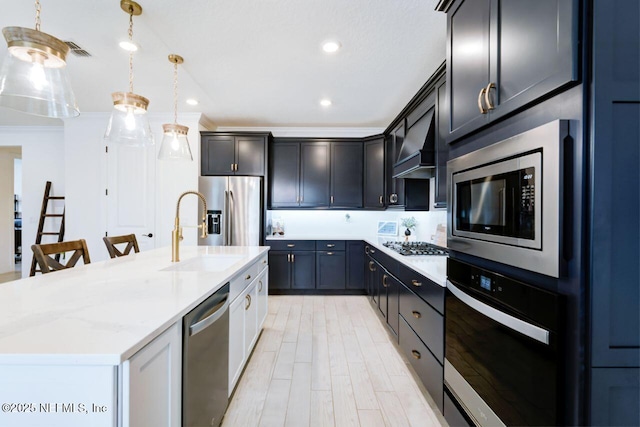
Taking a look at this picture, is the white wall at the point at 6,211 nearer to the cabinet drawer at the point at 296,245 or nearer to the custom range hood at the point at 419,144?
the cabinet drawer at the point at 296,245

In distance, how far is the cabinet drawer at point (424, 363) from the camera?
1675 millimetres

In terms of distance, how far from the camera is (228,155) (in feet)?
14.0

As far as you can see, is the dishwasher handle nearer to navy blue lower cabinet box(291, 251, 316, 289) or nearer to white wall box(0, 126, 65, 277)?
navy blue lower cabinet box(291, 251, 316, 289)

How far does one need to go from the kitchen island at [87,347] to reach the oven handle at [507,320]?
4.03 ft

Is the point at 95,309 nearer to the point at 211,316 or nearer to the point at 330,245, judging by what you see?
the point at 211,316

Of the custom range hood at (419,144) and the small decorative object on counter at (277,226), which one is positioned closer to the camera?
the custom range hood at (419,144)

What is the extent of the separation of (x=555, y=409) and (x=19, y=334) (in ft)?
5.36

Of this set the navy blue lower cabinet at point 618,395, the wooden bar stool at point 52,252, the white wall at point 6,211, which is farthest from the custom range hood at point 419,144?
the white wall at point 6,211

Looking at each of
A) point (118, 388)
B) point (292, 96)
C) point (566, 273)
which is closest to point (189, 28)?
point (292, 96)

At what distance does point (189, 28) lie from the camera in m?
2.12

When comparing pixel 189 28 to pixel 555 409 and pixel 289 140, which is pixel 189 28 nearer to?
pixel 289 140

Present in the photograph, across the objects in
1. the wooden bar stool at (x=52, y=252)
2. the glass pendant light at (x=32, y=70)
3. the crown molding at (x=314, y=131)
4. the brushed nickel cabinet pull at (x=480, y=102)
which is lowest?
the wooden bar stool at (x=52, y=252)

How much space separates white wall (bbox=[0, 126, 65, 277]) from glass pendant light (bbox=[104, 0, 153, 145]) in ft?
13.4

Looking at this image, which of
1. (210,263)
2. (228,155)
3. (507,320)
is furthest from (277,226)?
(507,320)
